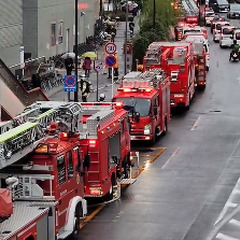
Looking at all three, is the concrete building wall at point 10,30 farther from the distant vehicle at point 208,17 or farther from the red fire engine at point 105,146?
the distant vehicle at point 208,17

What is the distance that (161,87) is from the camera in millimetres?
38625

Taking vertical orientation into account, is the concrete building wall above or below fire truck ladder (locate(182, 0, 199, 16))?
above

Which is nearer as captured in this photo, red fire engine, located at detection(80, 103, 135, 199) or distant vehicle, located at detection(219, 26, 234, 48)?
red fire engine, located at detection(80, 103, 135, 199)

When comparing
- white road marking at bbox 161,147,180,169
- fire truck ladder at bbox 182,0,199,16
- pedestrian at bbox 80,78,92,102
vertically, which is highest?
fire truck ladder at bbox 182,0,199,16

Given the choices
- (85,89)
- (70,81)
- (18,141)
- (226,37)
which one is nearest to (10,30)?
(85,89)

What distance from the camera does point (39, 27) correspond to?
195ft

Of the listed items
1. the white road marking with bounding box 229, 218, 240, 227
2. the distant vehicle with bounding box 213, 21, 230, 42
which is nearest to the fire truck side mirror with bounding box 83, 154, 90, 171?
the white road marking with bounding box 229, 218, 240, 227

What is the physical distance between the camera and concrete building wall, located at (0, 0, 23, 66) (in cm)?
4909

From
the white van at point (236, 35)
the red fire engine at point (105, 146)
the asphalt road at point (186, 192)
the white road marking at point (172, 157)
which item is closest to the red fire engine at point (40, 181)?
the asphalt road at point (186, 192)

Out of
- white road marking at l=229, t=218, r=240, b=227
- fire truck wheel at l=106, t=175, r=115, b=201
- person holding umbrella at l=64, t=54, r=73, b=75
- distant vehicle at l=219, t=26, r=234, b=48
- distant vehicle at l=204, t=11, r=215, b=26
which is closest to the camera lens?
white road marking at l=229, t=218, r=240, b=227

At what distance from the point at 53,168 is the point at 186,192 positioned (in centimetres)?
788

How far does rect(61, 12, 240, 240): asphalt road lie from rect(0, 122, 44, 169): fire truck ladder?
310 centimetres

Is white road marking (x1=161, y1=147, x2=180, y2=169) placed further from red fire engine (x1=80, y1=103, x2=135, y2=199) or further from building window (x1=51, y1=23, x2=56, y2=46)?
building window (x1=51, y1=23, x2=56, y2=46)

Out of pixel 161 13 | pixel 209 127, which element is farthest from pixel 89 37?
pixel 209 127
